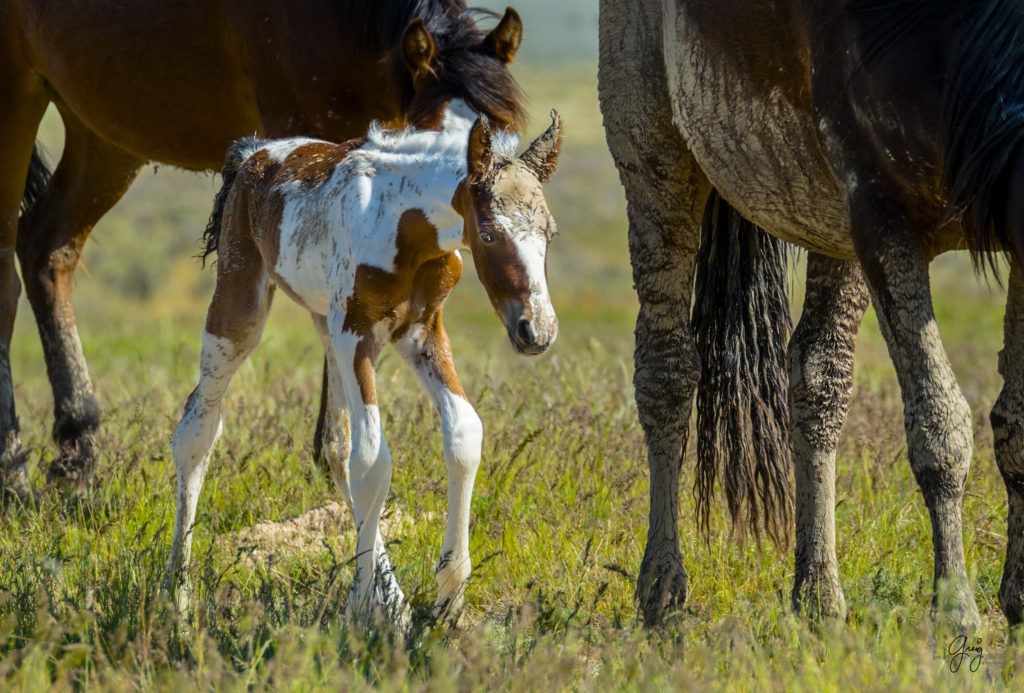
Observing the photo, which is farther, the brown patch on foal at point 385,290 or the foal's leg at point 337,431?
the foal's leg at point 337,431

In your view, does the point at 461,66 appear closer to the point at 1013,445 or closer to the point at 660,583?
the point at 660,583

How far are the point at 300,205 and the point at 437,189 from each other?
0.59 m

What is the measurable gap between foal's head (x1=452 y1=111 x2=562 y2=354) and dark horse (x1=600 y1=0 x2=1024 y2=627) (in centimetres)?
88

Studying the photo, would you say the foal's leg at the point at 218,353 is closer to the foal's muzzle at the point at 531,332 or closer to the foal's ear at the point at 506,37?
the foal's ear at the point at 506,37

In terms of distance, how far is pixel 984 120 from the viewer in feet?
10.00

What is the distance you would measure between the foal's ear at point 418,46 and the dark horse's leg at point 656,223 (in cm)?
84

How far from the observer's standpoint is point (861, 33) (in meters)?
3.39

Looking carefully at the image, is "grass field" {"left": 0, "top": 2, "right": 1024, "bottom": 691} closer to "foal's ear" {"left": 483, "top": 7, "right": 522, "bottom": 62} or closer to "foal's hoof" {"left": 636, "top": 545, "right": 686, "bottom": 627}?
"foal's hoof" {"left": 636, "top": 545, "right": 686, "bottom": 627}

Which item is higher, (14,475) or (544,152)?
(544,152)

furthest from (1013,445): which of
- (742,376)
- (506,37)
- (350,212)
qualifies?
(506,37)

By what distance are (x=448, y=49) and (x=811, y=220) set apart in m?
Result: 1.46

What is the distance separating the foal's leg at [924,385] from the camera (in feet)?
10.8

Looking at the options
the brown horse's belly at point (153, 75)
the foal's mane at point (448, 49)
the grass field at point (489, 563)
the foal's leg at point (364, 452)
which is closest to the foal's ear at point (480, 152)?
the foal's mane at point (448, 49)

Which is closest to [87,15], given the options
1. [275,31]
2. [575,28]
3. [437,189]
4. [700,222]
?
[275,31]
